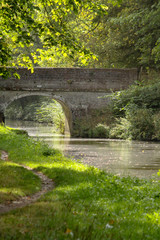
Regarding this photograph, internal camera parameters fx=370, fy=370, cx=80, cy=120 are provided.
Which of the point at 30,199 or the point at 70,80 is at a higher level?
the point at 70,80

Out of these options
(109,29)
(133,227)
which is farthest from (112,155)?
(109,29)

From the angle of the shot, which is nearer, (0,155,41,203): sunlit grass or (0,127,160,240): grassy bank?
(0,127,160,240): grassy bank

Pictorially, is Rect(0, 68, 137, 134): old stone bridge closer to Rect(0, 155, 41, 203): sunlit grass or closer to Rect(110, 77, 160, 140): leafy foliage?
Rect(110, 77, 160, 140): leafy foliage

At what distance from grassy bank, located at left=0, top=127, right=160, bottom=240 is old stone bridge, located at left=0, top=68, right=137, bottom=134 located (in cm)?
1834

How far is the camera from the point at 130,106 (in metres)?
24.6

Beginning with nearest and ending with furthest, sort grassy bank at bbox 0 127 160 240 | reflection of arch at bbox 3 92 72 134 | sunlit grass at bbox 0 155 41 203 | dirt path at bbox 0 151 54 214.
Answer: grassy bank at bbox 0 127 160 240, dirt path at bbox 0 151 54 214, sunlit grass at bbox 0 155 41 203, reflection of arch at bbox 3 92 72 134

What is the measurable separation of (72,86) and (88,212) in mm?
22466

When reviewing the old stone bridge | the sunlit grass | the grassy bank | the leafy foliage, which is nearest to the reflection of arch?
the old stone bridge

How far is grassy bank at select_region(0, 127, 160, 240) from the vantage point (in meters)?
4.12

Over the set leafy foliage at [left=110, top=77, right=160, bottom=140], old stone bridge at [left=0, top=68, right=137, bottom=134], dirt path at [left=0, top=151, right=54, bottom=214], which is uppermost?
old stone bridge at [left=0, top=68, right=137, bottom=134]

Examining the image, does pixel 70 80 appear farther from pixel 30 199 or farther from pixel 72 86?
pixel 30 199

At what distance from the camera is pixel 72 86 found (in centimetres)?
2727

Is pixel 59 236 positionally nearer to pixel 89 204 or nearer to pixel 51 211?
pixel 51 211

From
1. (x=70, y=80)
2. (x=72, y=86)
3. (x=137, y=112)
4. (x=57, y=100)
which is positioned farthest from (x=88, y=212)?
(x=57, y=100)
